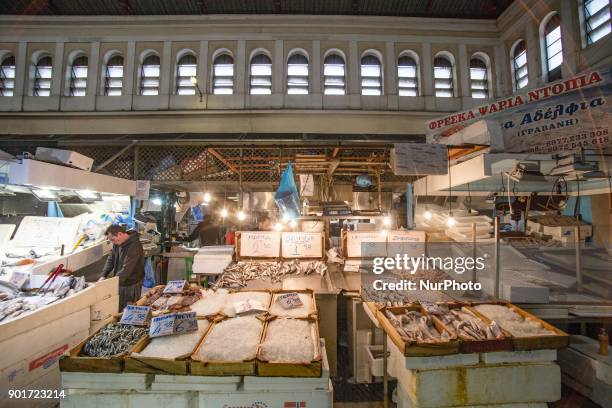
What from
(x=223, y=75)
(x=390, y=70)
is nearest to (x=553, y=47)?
(x=390, y=70)

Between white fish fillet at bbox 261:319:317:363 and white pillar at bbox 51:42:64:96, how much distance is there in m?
15.0

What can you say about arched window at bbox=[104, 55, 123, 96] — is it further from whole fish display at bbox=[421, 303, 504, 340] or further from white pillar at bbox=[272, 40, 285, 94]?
whole fish display at bbox=[421, 303, 504, 340]

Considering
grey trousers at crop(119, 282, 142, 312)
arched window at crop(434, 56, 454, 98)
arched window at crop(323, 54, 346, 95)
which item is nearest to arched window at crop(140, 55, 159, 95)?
arched window at crop(323, 54, 346, 95)

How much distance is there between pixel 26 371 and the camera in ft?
11.8

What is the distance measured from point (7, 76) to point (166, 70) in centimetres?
750

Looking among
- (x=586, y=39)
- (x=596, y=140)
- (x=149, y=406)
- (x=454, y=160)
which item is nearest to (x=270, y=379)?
(x=149, y=406)

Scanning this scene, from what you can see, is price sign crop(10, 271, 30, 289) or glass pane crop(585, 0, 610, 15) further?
glass pane crop(585, 0, 610, 15)

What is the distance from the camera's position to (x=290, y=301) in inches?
158

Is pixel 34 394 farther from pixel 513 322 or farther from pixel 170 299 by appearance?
pixel 513 322


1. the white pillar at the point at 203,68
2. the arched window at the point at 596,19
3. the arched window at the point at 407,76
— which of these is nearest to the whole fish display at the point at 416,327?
the arched window at the point at 407,76

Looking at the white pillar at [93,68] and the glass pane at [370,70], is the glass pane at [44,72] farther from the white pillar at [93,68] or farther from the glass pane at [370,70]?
the glass pane at [370,70]

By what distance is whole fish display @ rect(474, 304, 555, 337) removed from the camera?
308cm

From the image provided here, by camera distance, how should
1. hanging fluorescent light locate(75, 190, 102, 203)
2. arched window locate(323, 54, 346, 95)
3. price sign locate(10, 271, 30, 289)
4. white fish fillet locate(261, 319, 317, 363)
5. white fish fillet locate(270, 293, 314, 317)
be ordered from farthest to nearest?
1. arched window locate(323, 54, 346, 95)
2. hanging fluorescent light locate(75, 190, 102, 203)
3. price sign locate(10, 271, 30, 289)
4. white fish fillet locate(270, 293, 314, 317)
5. white fish fillet locate(261, 319, 317, 363)

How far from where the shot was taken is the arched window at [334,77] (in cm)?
1189
